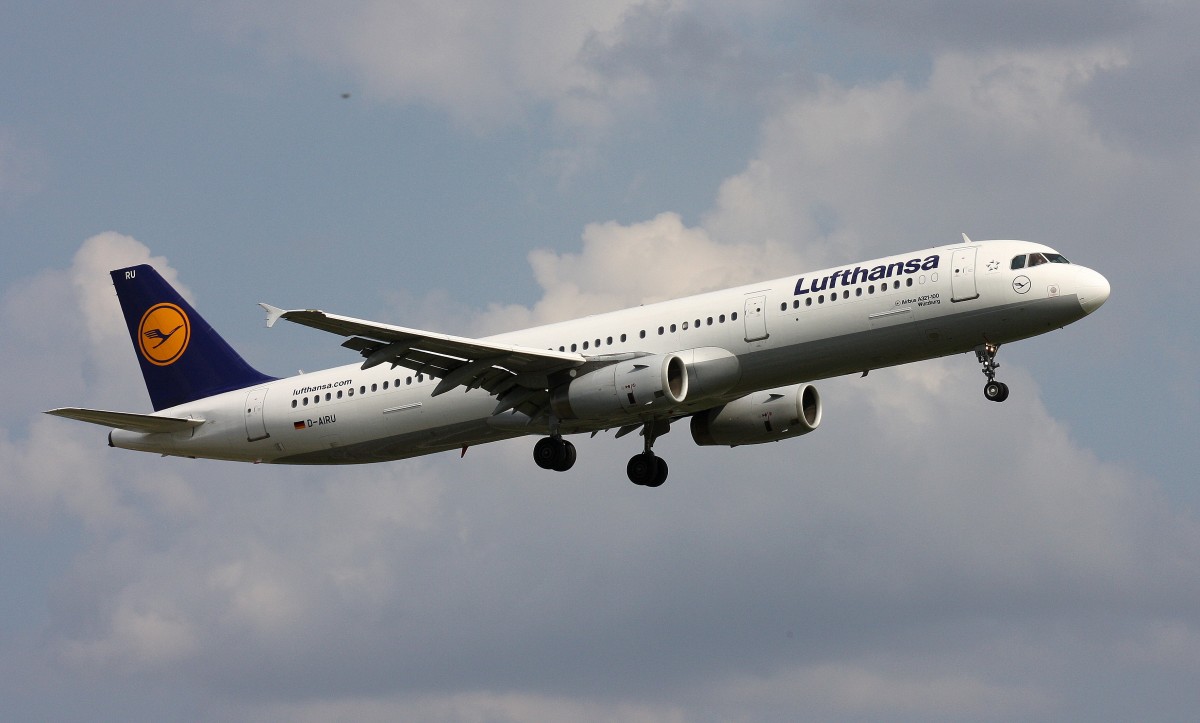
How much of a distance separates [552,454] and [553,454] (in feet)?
0.10

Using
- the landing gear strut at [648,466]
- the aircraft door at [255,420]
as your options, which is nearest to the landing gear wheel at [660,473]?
the landing gear strut at [648,466]

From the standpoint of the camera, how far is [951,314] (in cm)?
4628

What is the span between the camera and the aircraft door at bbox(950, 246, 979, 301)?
46156 millimetres

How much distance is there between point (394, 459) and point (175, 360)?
9.39 meters

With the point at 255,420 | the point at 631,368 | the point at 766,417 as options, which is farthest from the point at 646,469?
the point at 255,420

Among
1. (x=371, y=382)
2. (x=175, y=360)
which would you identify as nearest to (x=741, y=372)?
(x=371, y=382)

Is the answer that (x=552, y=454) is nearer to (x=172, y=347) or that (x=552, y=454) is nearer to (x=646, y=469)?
(x=646, y=469)

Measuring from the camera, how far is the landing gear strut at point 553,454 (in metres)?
51.8

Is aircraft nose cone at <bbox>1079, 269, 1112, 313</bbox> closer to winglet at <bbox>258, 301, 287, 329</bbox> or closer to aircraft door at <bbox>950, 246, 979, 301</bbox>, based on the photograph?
aircraft door at <bbox>950, 246, 979, 301</bbox>

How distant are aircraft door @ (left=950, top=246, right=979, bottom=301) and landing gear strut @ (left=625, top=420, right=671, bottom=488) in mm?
13104

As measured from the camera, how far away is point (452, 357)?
49.5 m

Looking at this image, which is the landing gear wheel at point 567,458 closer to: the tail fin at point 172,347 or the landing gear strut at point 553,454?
the landing gear strut at point 553,454

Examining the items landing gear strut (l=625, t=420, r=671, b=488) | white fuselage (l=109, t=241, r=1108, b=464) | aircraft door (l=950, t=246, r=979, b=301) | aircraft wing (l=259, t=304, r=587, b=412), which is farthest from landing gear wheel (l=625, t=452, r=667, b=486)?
aircraft door (l=950, t=246, r=979, b=301)

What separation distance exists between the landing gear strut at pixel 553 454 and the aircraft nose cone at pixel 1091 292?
50.8ft
